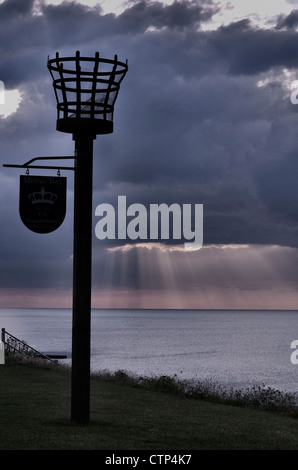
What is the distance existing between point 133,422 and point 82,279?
342cm

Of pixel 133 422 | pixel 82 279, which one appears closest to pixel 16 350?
pixel 133 422

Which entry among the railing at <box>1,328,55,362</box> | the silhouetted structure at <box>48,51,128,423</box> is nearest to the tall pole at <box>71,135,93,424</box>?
the silhouetted structure at <box>48,51,128,423</box>

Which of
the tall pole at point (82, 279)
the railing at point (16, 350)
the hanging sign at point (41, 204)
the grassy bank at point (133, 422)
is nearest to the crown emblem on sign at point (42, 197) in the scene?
the hanging sign at point (41, 204)

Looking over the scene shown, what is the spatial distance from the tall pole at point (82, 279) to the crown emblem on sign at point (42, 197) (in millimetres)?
507

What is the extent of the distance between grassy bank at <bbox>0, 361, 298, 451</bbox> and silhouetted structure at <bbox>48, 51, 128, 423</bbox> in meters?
1.14

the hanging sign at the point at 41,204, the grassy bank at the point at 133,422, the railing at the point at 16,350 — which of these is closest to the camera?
the grassy bank at the point at 133,422

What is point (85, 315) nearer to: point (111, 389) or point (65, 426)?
point (65, 426)

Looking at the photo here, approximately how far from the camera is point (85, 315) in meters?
14.5

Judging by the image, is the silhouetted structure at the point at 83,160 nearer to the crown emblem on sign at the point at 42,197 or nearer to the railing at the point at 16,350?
the crown emblem on sign at the point at 42,197

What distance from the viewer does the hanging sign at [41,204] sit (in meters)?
14.5

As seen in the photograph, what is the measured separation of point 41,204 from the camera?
1461 centimetres

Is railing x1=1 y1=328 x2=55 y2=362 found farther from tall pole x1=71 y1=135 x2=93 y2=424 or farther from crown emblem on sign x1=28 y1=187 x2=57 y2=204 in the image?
crown emblem on sign x1=28 y1=187 x2=57 y2=204

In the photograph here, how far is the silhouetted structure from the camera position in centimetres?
1459
